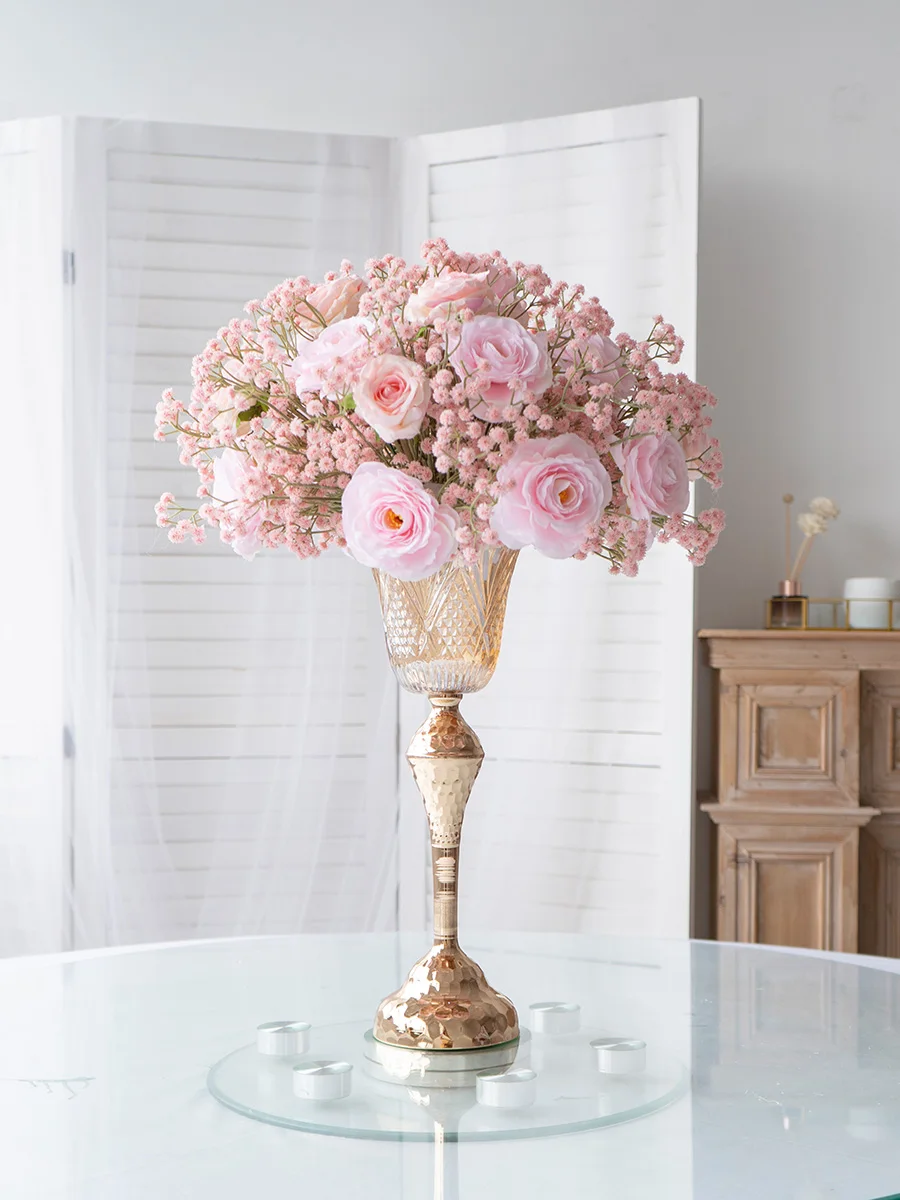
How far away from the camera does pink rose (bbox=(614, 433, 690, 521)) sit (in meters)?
1.04

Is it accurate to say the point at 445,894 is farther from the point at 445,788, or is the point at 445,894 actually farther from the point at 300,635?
the point at 300,635

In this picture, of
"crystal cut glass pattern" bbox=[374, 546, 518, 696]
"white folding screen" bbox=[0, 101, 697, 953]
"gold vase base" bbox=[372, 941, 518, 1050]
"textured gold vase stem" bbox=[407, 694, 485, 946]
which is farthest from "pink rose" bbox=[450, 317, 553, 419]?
"white folding screen" bbox=[0, 101, 697, 953]

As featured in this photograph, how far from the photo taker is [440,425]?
1002mm

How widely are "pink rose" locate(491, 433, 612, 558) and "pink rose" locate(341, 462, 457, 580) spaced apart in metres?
0.05

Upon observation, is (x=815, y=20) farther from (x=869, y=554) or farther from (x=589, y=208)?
(x=869, y=554)

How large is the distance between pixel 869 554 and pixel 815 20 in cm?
127

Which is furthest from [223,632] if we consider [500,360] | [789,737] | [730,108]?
[500,360]

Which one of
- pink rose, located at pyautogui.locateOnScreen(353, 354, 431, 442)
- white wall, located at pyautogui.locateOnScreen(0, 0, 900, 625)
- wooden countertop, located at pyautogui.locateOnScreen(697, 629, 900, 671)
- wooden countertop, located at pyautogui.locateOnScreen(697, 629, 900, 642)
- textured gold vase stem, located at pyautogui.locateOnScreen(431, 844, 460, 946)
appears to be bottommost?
textured gold vase stem, located at pyautogui.locateOnScreen(431, 844, 460, 946)

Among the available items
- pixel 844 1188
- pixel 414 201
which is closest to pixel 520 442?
pixel 844 1188

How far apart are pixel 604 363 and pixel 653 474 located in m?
0.10

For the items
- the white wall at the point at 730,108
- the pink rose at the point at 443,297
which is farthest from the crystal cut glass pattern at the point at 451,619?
the white wall at the point at 730,108

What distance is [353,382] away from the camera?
101 cm

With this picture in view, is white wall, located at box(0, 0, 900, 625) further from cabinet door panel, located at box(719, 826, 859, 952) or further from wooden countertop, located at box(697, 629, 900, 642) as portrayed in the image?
cabinet door panel, located at box(719, 826, 859, 952)

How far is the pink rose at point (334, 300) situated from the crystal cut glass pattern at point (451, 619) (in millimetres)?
223
